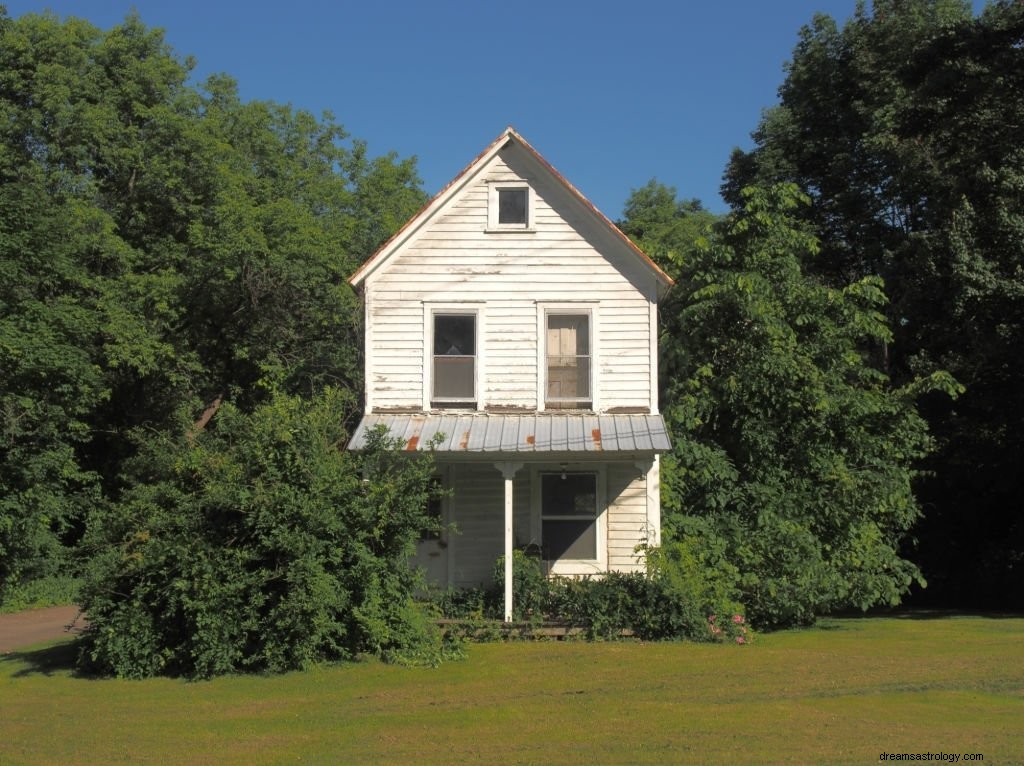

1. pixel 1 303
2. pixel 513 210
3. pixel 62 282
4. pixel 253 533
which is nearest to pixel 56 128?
pixel 62 282

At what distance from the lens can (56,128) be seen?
30.5 meters

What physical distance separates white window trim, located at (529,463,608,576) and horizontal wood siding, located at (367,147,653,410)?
118 cm

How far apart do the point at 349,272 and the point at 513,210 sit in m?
14.0

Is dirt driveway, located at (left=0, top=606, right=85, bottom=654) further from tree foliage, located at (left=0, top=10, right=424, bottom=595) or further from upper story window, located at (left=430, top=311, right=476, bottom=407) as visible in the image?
upper story window, located at (left=430, top=311, right=476, bottom=407)

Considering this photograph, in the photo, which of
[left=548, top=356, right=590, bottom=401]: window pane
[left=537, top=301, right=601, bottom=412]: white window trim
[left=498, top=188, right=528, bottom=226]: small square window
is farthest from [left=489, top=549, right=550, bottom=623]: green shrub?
[left=498, top=188, right=528, bottom=226]: small square window

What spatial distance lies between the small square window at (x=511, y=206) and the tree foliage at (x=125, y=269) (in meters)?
11.1

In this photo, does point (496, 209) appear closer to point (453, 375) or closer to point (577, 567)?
point (453, 375)

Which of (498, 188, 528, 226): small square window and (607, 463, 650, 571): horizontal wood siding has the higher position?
(498, 188, 528, 226): small square window

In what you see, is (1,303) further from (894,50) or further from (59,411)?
(894,50)

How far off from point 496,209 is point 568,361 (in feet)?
9.60

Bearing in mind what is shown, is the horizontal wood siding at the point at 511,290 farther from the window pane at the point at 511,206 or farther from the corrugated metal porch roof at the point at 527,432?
the corrugated metal porch roof at the point at 527,432

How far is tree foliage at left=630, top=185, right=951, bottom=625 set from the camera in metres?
18.0

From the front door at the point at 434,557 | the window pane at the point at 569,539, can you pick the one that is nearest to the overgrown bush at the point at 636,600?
the window pane at the point at 569,539

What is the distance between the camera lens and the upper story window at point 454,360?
1800 centimetres
